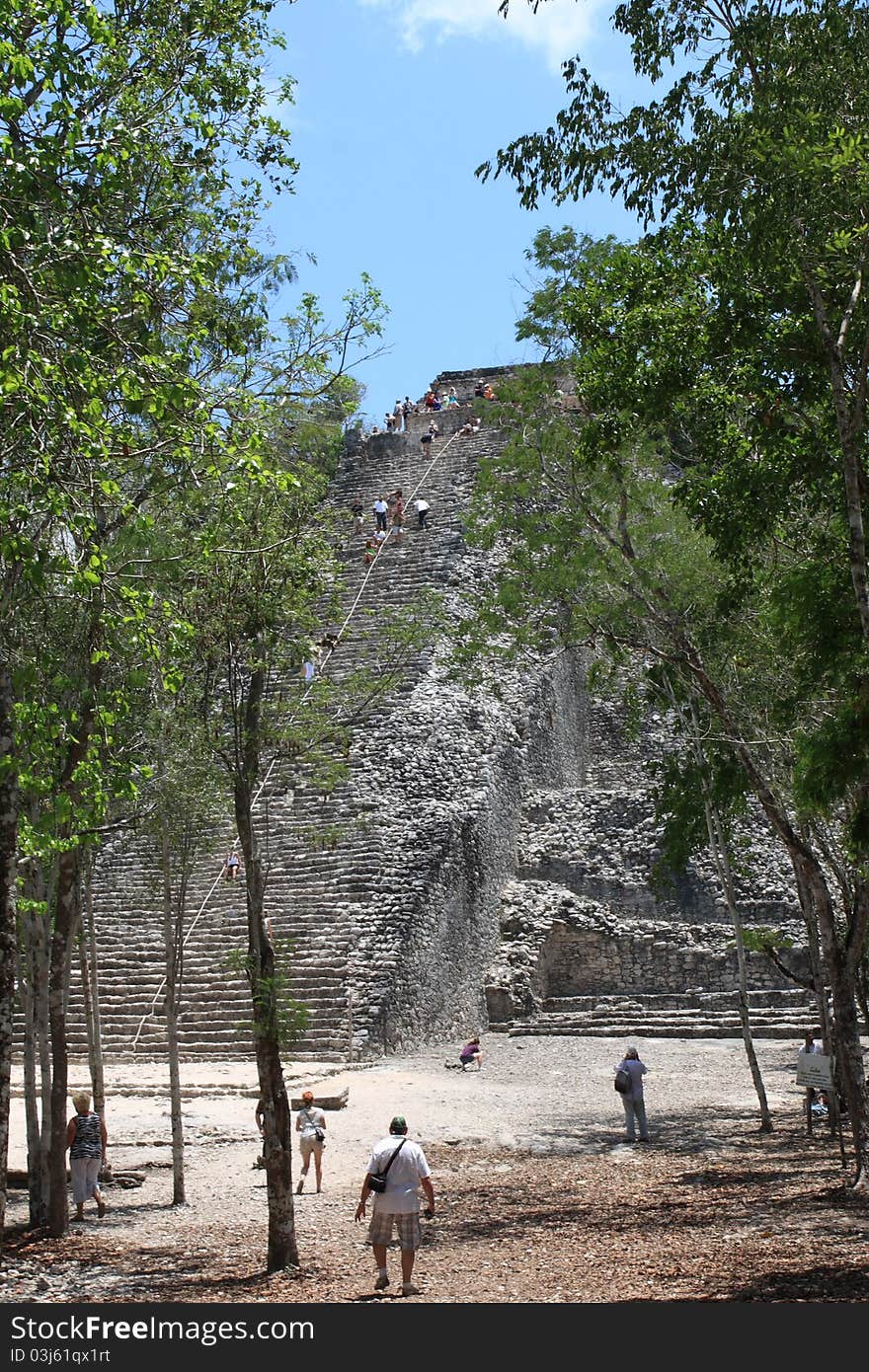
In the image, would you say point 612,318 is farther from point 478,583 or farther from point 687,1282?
point 478,583

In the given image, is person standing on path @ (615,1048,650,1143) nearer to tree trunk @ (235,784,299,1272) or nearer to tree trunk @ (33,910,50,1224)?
tree trunk @ (33,910,50,1224)

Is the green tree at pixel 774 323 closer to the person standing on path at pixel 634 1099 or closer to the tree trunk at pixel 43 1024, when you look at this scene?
the person standing on path at pixel 634 1099

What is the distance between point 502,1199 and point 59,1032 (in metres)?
3.72

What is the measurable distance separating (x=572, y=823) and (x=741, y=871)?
10.0m

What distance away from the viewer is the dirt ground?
7453 mm

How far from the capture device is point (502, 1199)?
10562 millimetres

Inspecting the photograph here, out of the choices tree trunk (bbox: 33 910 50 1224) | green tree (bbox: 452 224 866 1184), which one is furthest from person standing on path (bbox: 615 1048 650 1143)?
tree trunk (bbox: 33 910 50 1224)

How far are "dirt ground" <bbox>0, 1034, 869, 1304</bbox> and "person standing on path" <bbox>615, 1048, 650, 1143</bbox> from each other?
198mm

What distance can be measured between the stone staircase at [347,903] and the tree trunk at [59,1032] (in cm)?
625

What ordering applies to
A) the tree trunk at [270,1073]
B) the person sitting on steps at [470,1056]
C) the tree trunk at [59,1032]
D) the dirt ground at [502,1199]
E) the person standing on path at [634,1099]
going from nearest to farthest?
the dirt ground at [502,1199] < the tree trunk at [270,1073] < the tree trunk at [59,1032] < the person standing on path at [634,1099] < the person sitting on steps at [470,1056]

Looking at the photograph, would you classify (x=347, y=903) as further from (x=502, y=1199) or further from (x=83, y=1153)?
(x=83, y=1153)

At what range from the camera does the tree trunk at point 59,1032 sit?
9016mm

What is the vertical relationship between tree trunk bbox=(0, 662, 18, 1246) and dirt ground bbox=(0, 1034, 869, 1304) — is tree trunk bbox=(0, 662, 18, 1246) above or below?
above

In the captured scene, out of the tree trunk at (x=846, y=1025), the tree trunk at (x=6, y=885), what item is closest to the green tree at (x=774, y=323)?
the tree trunk at (x=846, y=1025)
